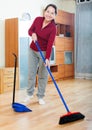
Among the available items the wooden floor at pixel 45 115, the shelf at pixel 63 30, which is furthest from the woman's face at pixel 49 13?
the shelf at pixel 63 30

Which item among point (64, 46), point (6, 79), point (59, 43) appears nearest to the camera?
point (6, 79)

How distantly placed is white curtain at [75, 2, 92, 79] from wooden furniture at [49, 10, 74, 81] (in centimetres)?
14

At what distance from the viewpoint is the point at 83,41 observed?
246 inches

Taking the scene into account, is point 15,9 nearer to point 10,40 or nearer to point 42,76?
point 10,40

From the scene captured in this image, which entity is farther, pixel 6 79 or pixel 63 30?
pixel 63 30

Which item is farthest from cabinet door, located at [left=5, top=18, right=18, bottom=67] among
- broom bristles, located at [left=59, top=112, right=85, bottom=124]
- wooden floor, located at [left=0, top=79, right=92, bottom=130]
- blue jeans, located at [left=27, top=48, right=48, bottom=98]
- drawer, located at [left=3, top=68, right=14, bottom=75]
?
broom bristles, located at [left=59, top=112, right=85, bottom=124]

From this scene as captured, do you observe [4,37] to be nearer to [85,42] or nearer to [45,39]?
[45,39]

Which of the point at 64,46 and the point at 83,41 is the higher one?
the point at 83,41

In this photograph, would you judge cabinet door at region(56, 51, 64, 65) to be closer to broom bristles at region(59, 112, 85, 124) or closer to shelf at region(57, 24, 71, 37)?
shelf at region(57, 24, 71, 37)

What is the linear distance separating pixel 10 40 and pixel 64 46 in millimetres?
1910

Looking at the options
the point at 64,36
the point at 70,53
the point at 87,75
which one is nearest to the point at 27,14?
the point at 64,36

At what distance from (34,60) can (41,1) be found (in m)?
3.05

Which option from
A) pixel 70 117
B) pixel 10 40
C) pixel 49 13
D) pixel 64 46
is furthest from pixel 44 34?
pixel 64 46


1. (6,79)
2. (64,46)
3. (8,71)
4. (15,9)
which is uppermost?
(15,9)
